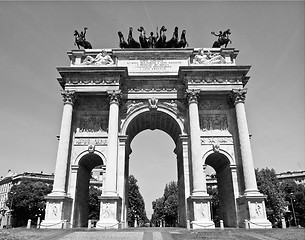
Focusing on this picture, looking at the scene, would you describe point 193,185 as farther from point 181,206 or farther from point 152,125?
point 152,125

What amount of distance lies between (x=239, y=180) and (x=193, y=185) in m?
4.85

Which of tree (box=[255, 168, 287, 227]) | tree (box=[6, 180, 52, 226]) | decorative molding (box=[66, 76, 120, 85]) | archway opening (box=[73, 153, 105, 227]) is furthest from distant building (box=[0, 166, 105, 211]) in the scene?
decorative molding (box=[66, 76, 120, 85])

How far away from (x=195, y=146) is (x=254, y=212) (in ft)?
24.1

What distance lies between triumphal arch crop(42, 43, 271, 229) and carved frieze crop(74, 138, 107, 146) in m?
0.10

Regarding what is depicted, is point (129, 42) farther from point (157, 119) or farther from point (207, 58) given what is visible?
point (157, 119)

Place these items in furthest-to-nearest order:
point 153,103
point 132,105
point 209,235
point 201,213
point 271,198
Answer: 1. point 271,198
2. point 132,105
3. point 153,103
4. point 201,213
5. point 209,235

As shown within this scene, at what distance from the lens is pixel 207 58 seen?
98.0ft

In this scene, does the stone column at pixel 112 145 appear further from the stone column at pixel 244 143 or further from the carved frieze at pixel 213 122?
the stone column at pixel 244 143

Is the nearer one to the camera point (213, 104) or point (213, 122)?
point (213, 122)

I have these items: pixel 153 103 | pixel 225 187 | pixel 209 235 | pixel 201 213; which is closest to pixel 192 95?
pixel 153 103

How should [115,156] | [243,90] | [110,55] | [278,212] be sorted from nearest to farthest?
[115,156], [243,90], [110,55], [278,212]

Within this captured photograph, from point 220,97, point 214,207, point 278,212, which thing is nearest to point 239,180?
point 220,97

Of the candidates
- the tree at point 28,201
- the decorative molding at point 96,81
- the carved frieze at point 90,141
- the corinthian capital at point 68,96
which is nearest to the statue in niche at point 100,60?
the decorative molding at point 96,81

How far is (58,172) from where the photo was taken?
2452cm
